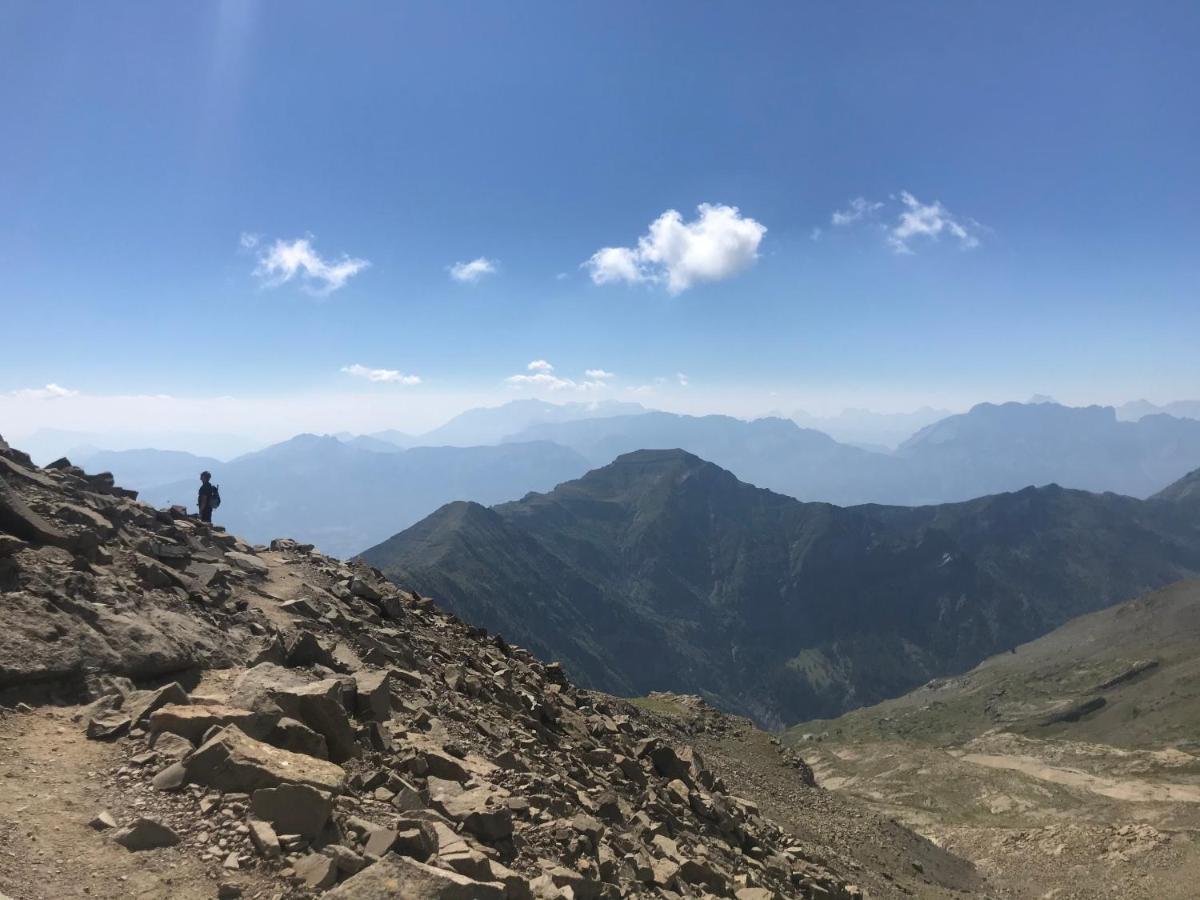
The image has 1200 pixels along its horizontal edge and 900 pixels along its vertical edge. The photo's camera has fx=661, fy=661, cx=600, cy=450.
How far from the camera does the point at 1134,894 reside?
32188 millimetres

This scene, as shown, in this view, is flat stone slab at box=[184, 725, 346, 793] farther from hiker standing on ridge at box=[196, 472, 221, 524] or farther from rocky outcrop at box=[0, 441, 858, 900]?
hiker standing on ridge at box=[196, 472, 221, 524]

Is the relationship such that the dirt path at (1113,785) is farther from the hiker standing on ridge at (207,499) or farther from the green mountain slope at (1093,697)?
the hiker standing on ridge at (207,499)

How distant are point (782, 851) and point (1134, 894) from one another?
75.3 ft

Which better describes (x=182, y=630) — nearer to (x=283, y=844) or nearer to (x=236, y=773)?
(x=236, y=773)

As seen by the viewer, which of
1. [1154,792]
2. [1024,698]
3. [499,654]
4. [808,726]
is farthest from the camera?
[808,726]

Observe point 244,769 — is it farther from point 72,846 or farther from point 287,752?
point 72,846

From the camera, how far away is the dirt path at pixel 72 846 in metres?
8.12

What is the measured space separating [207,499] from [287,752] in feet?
79.2

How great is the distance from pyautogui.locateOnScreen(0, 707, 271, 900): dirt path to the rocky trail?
3cm

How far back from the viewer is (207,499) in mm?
31141

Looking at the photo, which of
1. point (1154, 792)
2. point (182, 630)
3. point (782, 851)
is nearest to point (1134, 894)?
point (782, 851)

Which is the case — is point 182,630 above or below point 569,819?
above

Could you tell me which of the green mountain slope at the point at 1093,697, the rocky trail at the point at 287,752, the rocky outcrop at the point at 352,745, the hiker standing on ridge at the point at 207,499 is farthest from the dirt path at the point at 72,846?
the green mountain slope at the point at 1093,697

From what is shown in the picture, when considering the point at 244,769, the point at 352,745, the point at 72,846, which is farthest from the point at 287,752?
the point at 72,846
